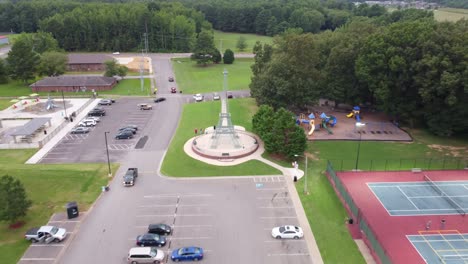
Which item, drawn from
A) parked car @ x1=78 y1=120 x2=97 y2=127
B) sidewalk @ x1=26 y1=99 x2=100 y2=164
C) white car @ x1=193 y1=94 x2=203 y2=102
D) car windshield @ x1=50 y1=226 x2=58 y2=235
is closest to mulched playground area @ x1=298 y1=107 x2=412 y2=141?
white car @ x1=193 y1=94 x2=203 y2=102

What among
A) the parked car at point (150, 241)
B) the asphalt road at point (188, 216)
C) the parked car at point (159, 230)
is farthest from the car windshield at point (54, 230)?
the parked car at point (159, 230)

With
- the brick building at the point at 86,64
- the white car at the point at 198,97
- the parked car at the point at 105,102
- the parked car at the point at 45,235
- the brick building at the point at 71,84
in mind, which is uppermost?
the brick building at the point at 86,64

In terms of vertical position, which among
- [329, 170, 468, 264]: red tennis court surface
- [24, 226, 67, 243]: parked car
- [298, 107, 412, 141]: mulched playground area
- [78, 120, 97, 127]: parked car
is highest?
[298, 107, 412, 141]: mulched playground area

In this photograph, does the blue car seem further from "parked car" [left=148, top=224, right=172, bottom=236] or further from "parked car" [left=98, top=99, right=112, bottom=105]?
"parked car" [left=98, top=99, right=112, bottom=105]

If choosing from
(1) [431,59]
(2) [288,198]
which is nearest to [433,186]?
(2) [288,198]

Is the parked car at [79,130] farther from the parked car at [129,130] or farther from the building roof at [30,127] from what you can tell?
the parked car at [129,130]

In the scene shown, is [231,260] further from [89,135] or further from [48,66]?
[48,66]

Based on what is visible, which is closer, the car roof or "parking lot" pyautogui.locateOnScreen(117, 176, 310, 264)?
the car roof
